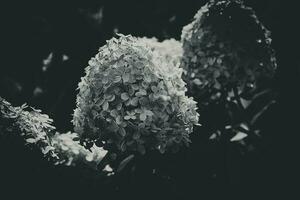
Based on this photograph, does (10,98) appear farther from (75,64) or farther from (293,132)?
(293,132)

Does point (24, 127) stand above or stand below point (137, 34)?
below

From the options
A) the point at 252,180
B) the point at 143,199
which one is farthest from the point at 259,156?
the point at 143,199

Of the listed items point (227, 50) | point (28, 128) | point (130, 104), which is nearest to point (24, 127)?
point (28, 128)

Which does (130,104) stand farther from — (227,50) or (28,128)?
(227,50)

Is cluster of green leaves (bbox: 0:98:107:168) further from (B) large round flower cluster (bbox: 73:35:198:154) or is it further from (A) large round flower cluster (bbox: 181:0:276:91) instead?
(A) large round flower cluster (bbox: 181:0:276:91)

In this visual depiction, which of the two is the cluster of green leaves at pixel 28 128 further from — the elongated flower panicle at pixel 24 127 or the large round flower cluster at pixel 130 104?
the large round flower cluster at pixel 130 104

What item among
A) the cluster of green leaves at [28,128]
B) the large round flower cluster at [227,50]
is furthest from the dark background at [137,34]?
the large round flower cluster at [227,50]
